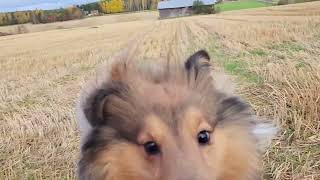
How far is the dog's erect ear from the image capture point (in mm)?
3828

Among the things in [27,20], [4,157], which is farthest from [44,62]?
[27,20]

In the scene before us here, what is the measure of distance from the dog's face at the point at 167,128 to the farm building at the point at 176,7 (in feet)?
221

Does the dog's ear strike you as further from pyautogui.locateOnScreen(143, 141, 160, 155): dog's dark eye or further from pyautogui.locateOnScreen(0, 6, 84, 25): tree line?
pyautogui.locateOnScreen(0, 6, 84, 25): tree line

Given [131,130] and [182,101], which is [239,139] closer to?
[182,101]

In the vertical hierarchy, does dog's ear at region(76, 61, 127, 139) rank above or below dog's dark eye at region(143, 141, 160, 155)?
above

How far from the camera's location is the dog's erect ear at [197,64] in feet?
12.6

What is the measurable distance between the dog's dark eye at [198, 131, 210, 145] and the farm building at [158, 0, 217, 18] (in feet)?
223

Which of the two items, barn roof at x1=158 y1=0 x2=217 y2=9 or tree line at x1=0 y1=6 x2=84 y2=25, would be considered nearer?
tree line at x1=0 y1=6 x2=84 y2=25

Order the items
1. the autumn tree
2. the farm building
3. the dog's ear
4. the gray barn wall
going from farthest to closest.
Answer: the autumn tree, the farm building, the gray barn wall, the dog's ear

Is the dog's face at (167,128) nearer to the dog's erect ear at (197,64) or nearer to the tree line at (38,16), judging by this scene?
the dog's erect ear at (197,64)

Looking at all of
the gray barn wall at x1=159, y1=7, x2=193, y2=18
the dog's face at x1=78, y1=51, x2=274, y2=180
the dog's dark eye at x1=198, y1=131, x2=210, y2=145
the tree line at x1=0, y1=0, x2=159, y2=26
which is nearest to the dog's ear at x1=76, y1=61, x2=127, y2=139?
the dog's face at x1=78, y1=51, x2=274, y2=180

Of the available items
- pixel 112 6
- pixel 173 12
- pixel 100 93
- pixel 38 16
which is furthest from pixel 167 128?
pixel 112 6

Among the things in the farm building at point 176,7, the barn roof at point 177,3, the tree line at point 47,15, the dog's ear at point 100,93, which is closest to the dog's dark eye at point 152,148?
the dog's ear at point 100,93

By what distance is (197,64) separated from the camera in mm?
3857
